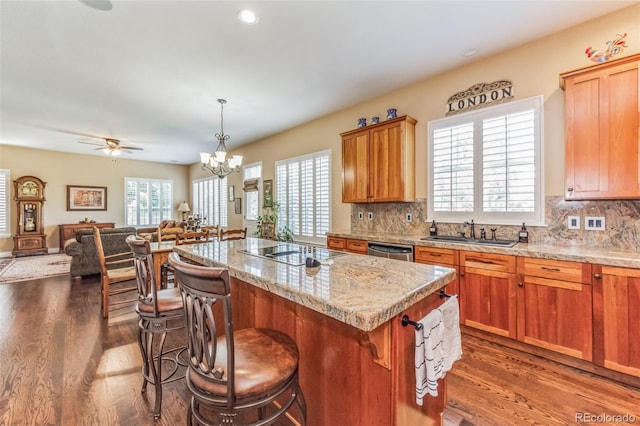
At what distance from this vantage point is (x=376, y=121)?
3.97m

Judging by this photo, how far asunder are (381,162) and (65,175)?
9090 millimetres

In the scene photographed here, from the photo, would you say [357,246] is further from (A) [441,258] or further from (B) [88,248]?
(B) [88,248]

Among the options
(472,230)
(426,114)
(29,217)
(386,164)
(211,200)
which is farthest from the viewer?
(211,200)

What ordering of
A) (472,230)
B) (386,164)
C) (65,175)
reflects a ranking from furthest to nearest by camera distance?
(65,175), (386,164), (472,230)

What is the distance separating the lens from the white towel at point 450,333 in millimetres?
1335

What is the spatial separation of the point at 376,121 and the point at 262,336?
3393 millimetres

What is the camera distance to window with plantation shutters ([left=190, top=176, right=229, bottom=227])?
26.0 ft

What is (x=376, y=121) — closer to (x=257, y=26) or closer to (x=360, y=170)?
(x=360, y=170)

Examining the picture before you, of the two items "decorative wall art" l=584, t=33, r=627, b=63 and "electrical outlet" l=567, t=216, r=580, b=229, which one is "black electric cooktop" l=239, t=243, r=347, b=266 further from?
"decorative wall art" l=584, t=33, r=627, b=63

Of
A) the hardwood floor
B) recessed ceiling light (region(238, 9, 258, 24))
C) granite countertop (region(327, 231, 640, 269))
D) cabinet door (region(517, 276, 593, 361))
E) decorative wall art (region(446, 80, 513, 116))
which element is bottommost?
the hardwood floor

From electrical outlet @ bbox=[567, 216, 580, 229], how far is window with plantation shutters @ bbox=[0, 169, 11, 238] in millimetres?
11424

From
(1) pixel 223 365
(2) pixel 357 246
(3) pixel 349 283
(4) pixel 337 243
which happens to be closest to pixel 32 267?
(4) pixel 337 243

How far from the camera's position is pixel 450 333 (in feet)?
4.54

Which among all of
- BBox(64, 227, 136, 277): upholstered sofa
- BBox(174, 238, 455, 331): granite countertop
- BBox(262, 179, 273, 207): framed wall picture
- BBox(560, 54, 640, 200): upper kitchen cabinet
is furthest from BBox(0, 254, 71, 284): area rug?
BBox(560, 54, 640, 200): upper kitchen cabinet
